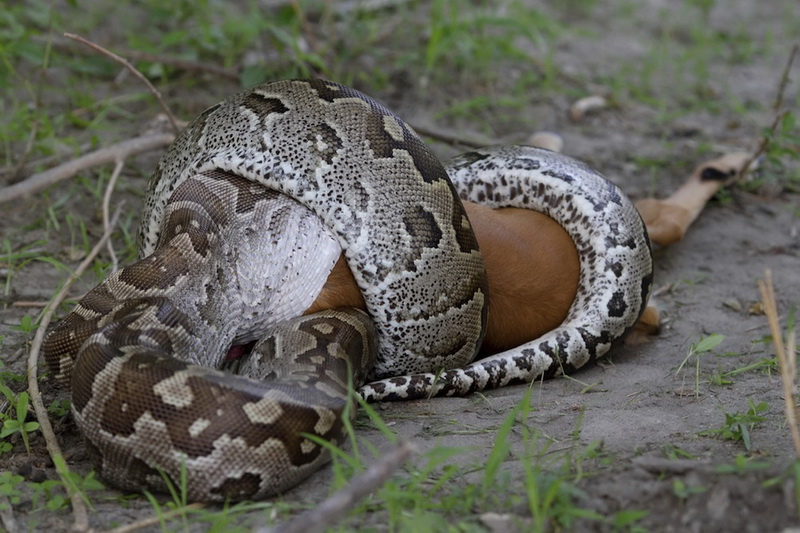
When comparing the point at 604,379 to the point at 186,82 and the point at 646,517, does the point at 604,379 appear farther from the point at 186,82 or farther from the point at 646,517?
the point at 186,82

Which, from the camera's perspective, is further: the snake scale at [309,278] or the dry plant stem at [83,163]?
the dry plant stem at [83,163]

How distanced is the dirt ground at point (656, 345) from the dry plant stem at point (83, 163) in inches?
18.6

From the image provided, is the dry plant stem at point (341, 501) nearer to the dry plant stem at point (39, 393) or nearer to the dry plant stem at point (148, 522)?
the dry plant stem at point (148, 522)

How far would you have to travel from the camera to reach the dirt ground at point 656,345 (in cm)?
304

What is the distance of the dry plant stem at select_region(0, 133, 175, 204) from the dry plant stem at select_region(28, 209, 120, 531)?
0.47 m

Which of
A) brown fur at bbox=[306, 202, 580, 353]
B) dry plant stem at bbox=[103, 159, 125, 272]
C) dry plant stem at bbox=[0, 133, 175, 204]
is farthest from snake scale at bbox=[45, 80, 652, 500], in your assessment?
dry plant stem at bbox=[0, 133, 175, 204]

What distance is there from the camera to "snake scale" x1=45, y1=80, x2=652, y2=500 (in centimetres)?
377

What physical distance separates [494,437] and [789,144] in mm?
5382

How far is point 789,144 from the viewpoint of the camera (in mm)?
7793

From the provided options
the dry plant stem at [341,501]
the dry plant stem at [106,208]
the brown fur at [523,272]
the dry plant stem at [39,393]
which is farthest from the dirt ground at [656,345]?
the dry plant stem at [341,501]

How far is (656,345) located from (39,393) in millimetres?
3517

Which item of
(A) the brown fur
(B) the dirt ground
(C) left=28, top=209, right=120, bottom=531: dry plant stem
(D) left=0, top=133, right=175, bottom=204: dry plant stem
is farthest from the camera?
(D) left=0, top=133, right=175, bottom=204: dry plant stem

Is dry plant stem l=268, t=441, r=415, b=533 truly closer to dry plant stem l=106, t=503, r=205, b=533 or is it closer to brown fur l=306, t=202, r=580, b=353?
dry plant stem l=106, t=503, r=205, b=533

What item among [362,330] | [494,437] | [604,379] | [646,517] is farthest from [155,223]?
[646,517]
